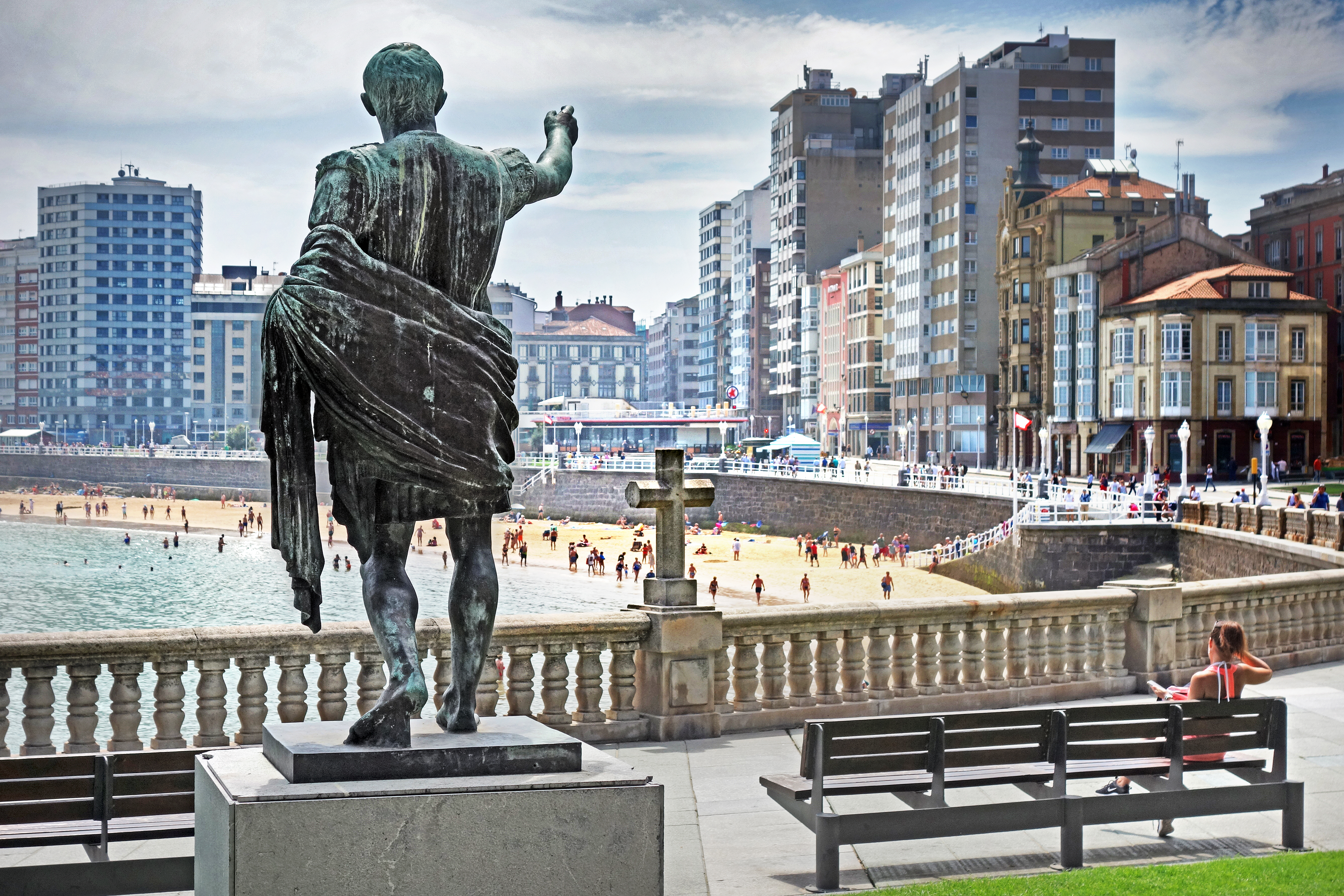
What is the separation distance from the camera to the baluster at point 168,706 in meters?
9.26

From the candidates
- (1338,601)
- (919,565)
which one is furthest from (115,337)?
(1338,601)

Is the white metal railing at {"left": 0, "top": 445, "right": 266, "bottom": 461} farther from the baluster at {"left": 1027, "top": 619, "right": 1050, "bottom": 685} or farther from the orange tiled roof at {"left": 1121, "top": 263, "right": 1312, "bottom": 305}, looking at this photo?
the baluster at {"left": 1027, "top": 619, "right": 1050, "bottom": 685}

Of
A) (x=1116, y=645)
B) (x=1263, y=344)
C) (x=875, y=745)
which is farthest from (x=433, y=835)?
(x=1263, y=344)

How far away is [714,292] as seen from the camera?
185m

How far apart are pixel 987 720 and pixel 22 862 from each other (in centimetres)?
461

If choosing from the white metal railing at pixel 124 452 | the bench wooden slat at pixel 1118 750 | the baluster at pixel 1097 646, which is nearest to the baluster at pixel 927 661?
the baluster at pixel 1097 646

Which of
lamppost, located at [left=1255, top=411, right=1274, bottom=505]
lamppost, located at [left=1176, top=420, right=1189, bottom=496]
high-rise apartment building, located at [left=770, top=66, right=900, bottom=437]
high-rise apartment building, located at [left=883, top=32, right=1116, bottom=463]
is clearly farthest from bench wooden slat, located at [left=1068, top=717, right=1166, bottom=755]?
high-rise apartment building, located at [left=770, top=66, right=900, bottom=437]

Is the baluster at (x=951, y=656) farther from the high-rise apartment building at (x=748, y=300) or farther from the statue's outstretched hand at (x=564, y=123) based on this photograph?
the high-rise apartment building at (x=748, y=300)

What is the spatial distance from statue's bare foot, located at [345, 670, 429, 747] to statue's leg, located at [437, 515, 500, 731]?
35 cm

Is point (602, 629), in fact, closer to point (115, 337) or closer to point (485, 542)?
point (485, 542)

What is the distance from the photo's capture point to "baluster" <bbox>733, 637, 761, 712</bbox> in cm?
1132

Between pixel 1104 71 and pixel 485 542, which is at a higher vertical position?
pixel 1104 71

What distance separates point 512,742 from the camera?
5371 millimetres

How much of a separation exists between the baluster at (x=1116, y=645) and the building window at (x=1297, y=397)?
60510mm
